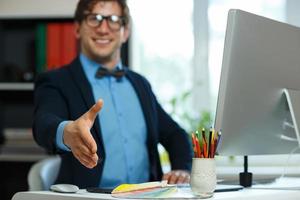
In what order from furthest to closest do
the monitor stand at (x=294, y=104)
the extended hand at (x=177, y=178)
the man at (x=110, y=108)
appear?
the man at (x=110, y=108) < the extended hand at (x=177, y=178) < the monitor stand at (x=294, y=104)

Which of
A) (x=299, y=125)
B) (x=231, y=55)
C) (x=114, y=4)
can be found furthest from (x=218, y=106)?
(x=114, y=4)

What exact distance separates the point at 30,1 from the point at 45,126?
1940mm

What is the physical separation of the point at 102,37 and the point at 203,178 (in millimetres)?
1011

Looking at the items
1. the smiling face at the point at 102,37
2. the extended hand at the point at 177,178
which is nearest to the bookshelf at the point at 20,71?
the smiling face at the point at 102,37

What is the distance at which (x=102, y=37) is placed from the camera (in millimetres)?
2170

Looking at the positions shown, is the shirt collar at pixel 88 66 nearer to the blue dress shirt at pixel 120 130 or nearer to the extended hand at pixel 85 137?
the blue dress shirt at pixel 120 130

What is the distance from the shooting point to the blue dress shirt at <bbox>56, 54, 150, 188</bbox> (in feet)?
6.70

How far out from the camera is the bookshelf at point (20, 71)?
123 inches

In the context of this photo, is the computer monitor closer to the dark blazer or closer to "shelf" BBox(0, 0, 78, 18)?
the dark blazer

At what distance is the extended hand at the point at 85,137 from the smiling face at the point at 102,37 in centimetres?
89

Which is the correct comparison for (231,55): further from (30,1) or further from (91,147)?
(30,1)

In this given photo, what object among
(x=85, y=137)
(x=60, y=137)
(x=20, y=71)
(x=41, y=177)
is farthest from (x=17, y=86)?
(x=85, y=137)

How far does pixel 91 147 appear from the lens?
48.5 inches

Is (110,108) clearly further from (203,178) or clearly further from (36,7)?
(36,7)
